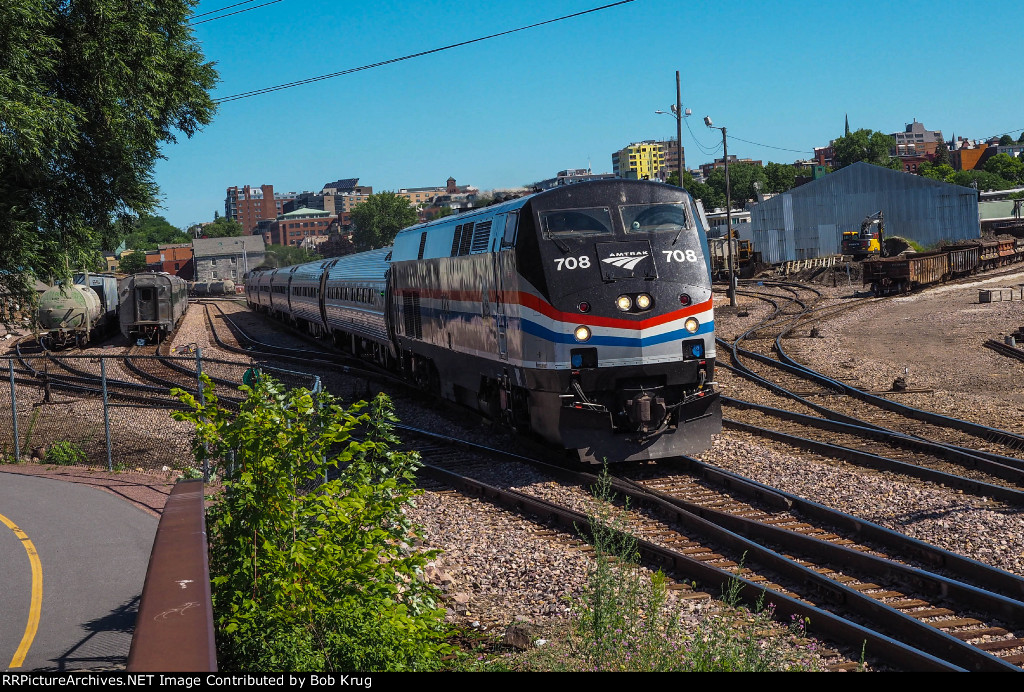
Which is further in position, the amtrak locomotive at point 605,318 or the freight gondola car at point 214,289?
the freight gondola car at point 214,289

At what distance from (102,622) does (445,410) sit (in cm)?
1290

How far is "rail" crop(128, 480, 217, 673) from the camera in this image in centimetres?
453

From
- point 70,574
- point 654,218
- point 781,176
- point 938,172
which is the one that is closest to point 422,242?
point 654,218

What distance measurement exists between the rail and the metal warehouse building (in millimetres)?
63850

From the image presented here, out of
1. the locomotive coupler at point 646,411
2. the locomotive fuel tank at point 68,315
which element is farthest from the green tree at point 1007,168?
the locomotive coupler at point 646,411

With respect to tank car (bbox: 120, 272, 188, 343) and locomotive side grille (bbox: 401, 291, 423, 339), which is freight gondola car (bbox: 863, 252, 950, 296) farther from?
tank car (bbox: 120, 272, 188, 343)

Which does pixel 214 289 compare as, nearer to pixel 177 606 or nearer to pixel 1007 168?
pixel 177 606

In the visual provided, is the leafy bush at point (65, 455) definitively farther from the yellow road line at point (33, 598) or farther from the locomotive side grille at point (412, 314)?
the locomotive side grille at point (412, 314)

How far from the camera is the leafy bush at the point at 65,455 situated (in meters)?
17.5

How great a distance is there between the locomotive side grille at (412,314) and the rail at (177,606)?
1339 cm

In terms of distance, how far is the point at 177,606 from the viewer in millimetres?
5340

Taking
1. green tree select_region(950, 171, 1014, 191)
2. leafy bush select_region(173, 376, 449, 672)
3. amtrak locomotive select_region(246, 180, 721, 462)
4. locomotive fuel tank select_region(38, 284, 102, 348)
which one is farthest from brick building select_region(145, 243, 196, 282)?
leafy bush select_region(173, 376, 449, 672)

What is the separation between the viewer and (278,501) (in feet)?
23.0

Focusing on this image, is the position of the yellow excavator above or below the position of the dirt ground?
above
